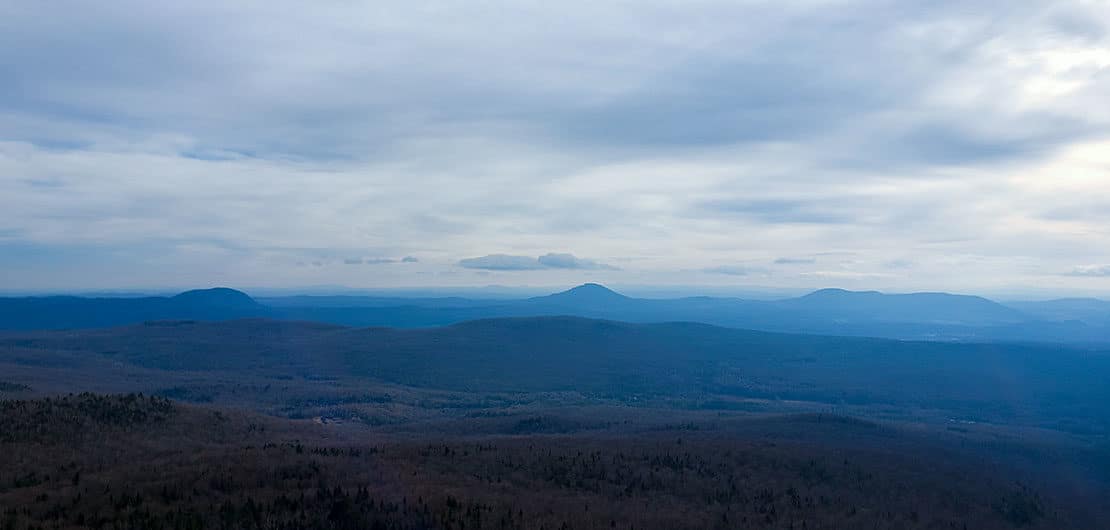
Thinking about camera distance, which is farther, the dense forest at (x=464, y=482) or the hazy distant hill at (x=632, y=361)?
the hazy distant hill at (x=632, y=361)

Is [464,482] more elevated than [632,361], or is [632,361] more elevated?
[464,482]

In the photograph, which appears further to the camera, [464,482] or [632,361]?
[632,361]

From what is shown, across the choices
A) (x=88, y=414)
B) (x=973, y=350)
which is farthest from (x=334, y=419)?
(x=973, y=350)

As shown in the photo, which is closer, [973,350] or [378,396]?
[378,396]

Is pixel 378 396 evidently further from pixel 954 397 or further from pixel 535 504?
pixel 954 397

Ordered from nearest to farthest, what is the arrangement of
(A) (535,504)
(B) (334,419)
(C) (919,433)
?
(A) (535,504), (C) (919,433), (B) (334,419)

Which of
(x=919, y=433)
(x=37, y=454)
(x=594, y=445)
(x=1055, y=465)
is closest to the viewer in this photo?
(x=37, y=454)

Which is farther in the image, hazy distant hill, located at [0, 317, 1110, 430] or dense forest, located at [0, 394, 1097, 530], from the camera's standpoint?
hazy distant hill, located at [0, 317, 1110, 430]

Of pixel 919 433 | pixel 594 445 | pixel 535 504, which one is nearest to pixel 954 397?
pixel 919 433

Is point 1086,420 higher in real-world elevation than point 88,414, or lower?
lower

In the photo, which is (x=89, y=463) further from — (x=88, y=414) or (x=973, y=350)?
(x=973, y=350)
